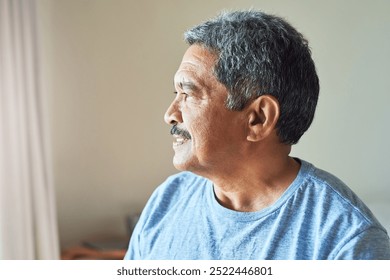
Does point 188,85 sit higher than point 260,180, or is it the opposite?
point 188,85

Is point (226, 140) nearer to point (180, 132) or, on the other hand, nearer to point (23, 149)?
point (180, 132)

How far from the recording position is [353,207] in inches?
34.1

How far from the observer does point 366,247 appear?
829 millimetres

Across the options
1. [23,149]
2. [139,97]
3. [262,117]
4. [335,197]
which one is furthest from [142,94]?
[335,197]

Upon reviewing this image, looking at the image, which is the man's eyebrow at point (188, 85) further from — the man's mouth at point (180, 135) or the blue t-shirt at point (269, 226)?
the blue t-shirt at point (269, 226)

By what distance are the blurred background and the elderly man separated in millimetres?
189

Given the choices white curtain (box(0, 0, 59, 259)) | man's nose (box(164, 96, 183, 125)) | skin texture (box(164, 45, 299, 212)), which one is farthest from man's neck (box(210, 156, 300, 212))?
white curtain (box(0, 0, 59, 259))

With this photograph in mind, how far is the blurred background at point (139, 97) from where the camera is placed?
1.12 meters

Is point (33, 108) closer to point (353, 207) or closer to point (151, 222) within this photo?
point (151, 222)

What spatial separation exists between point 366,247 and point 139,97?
0.76m

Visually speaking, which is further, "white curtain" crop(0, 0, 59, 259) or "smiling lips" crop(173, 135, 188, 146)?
"white curtain" crop(0, 0, 59, 259)

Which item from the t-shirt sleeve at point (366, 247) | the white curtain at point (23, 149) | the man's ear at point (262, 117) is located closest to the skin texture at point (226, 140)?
the man's ear at point (262, 117)

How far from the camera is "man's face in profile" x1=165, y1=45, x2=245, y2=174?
925 millimetres

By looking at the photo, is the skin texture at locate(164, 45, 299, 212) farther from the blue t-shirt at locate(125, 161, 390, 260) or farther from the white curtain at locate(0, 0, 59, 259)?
the white curtain at locate(0, 0, 59, 259)
